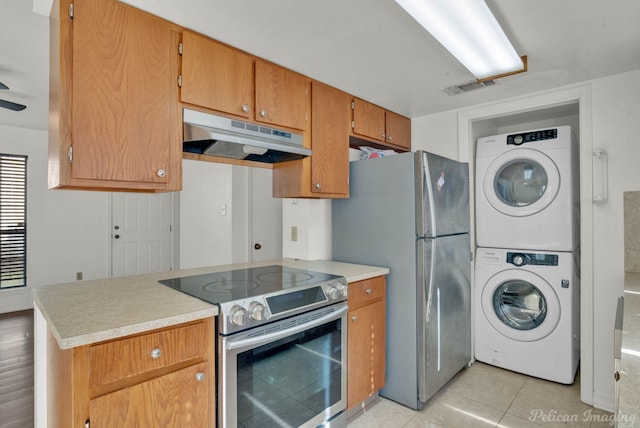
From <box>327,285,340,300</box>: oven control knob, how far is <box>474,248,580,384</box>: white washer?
1.64 metres

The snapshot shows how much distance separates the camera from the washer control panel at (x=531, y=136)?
2.57 metres

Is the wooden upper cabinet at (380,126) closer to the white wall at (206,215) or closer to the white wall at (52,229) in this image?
the white wall at (206,215)

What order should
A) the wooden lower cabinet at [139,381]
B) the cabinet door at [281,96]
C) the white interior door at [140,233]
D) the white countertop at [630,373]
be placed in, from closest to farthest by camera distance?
the white countertop at [630,373] < the wooden lower cabinet at [139,381] < the cabinet door at [281,96] < the white interior door at [140,233]

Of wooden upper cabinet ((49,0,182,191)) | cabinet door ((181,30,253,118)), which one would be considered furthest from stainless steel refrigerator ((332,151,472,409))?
wooden upper cabinet ((49,0,182,191))

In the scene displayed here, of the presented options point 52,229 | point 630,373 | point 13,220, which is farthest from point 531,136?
point 13,220

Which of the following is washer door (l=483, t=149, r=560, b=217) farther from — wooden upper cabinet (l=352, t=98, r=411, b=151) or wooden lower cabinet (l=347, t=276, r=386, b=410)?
wooden lower cabinet (l=347, t=276, r=386, b=410)

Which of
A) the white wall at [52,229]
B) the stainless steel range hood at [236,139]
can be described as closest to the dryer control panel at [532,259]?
the stainless steel range hood at [236,139]

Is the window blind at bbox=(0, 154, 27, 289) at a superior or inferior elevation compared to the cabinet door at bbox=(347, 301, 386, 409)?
superior

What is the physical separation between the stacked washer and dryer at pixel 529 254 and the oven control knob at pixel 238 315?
2231mm

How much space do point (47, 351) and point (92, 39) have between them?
4.34 feet

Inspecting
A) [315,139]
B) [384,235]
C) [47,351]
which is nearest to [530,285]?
[384,235]

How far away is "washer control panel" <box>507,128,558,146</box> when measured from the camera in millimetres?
2568

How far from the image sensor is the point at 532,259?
104 inches

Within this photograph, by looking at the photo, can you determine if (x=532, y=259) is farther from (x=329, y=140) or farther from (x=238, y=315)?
(x=238, y=315)
